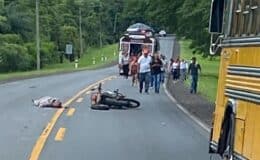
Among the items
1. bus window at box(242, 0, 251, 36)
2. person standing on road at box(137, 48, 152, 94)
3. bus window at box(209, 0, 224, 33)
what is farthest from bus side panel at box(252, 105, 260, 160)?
person standing on road at box(137, 48, 152, 94)

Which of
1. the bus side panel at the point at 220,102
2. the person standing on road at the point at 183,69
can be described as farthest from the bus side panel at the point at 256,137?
the person standing on road at the point at 183,69

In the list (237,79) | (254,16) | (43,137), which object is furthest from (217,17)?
(43,137)

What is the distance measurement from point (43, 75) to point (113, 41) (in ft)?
278

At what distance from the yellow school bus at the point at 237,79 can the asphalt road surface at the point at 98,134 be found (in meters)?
3.37

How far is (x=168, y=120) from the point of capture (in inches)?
825

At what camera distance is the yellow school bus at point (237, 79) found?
8156mm

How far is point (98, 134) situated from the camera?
1706 centimetres

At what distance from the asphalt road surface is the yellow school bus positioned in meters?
3.37

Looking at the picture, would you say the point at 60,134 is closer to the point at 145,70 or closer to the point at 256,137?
the point at 256,137

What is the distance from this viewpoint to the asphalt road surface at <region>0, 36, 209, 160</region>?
1373 cm

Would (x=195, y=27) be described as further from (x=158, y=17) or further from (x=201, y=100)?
(x=201, y=100)

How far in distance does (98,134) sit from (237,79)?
26.8 ft

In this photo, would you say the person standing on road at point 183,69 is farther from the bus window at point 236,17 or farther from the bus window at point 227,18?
the bus window at point 236,17

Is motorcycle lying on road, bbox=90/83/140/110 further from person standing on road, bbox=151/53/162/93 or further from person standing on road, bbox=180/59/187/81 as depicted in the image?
person standing on road, bbox=180/59/187/81
